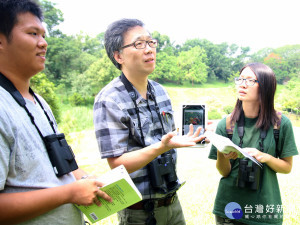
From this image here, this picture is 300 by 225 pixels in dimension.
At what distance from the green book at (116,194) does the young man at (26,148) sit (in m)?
0.04

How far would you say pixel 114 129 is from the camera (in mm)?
1342

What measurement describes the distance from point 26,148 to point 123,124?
1.73 feet

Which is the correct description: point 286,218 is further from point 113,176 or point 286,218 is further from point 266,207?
point 113,176

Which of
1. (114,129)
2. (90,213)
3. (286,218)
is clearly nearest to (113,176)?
(90,213)

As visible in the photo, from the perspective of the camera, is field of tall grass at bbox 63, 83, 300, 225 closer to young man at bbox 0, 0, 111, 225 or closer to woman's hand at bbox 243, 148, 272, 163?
woman's hand at bbox 243, 148, 272, 163

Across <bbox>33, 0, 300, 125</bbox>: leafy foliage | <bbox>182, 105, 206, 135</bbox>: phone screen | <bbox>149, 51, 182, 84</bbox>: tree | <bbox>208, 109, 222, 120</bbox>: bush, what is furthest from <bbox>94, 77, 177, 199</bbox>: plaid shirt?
<bbox>149, 51, 182, 84</bbox>: tree

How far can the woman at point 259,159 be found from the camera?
1.67 metres

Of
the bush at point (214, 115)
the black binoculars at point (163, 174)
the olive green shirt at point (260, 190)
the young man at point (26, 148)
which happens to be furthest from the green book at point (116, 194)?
the bush at point (214, 115)

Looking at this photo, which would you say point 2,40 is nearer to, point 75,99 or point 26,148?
point 26,148

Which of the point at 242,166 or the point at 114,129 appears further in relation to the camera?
the point at 242,166

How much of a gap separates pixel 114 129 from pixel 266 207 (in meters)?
1.14

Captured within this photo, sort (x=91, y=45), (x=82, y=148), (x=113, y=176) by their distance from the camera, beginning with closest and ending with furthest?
(x=113, y=176)
(x=82, y=148)
(x=91, y=45)

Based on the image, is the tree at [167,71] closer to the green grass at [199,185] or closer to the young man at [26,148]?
the green grass at [199,185]

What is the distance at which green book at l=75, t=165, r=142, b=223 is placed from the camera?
1.00m
